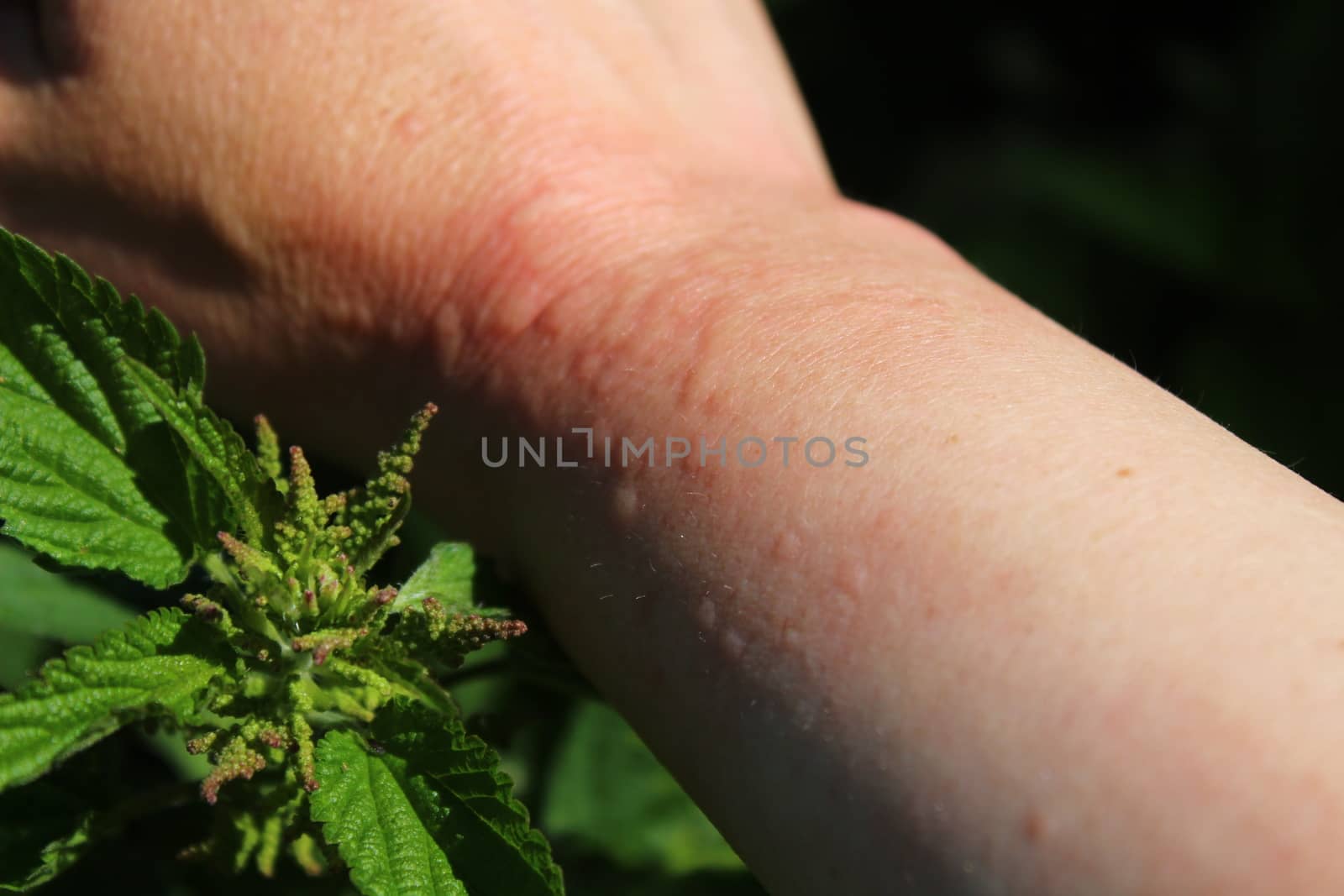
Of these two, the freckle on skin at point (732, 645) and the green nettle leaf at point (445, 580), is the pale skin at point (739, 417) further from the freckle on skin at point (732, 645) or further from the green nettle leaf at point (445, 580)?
the green nettle leaf at point (445, 580)

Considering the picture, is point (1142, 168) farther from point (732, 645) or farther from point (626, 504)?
point (732, 645)

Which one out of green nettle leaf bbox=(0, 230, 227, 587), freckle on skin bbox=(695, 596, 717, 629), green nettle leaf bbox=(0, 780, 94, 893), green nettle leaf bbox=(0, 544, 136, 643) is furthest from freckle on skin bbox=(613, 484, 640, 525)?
green nettle leaf bbox=(0, 544, 136, 643)

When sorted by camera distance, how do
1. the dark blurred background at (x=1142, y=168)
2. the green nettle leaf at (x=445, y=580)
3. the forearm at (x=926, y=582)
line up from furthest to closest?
the dark blurred background at (x=1142, y=168), the green nettle leaf at (x=445, y=580), the forearm at (x=926, y=582)

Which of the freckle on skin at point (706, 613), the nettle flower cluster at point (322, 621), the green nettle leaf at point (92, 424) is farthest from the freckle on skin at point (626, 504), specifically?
the green nettle leaf at point (92, 424)

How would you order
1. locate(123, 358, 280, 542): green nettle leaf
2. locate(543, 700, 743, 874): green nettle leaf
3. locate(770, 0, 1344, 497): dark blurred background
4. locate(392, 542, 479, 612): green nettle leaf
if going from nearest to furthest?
locate(123, 358, 280, 542): green nettle leaf → locate(392, 542, 479, 612): green nettle leaf → locate(543, 700, 743, 874): green nettle leaf → locate(770, 0, 1344, 497): dark blurred background

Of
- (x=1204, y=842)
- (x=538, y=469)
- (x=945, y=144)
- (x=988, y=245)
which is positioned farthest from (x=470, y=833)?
(x=945, y=144)

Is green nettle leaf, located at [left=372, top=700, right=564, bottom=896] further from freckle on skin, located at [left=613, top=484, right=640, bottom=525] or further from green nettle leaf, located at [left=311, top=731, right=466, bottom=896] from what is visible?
freckle on skin, located at [left=613, top=484, right=640, bottom=525]

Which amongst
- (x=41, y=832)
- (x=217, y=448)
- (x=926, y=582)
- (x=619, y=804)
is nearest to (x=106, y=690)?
(x=217, y=448)
